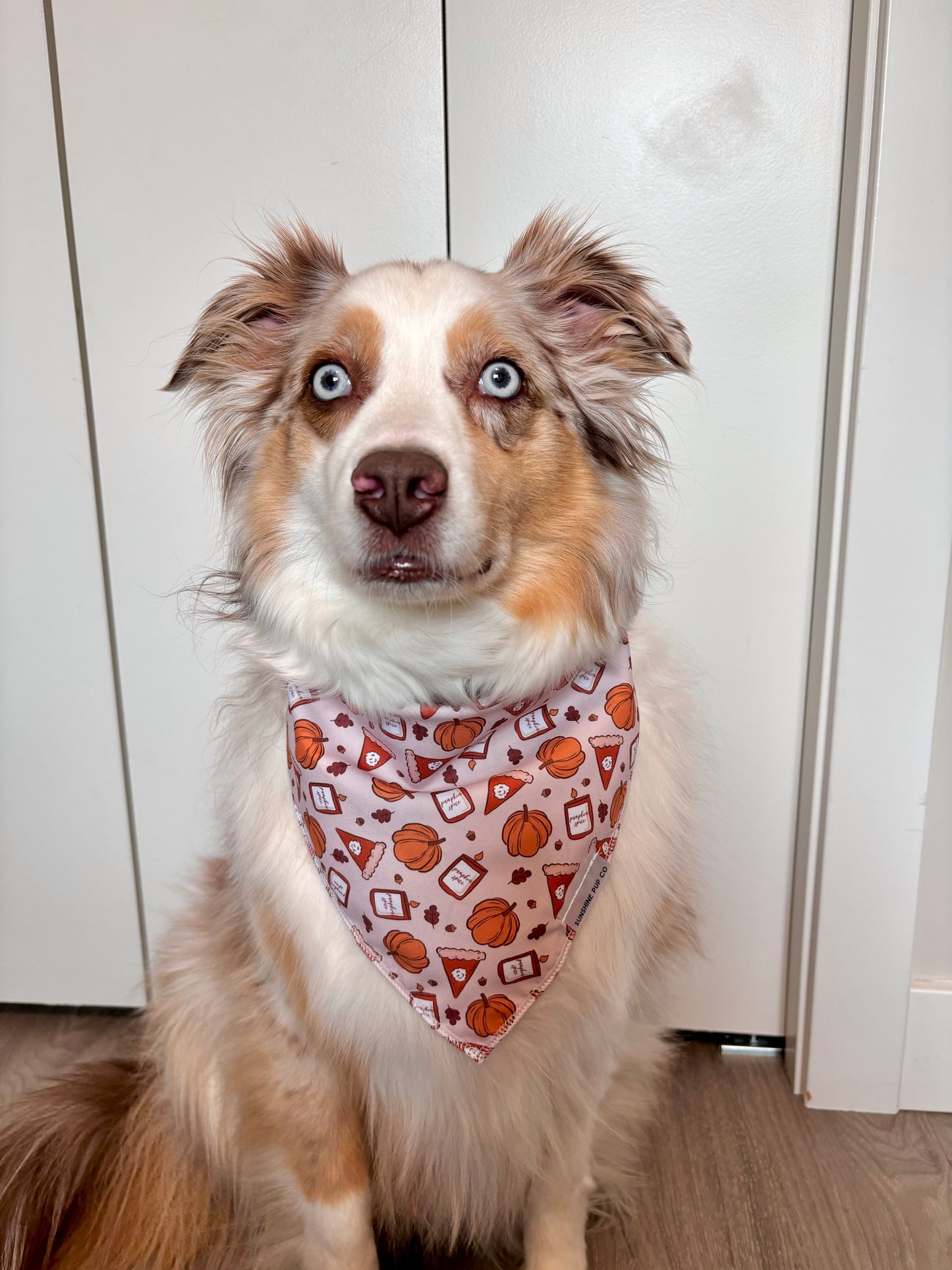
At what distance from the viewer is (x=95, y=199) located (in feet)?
6.27

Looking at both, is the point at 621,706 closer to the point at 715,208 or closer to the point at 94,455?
the point at 715,208

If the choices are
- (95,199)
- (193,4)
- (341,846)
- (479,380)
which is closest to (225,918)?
(341,846)

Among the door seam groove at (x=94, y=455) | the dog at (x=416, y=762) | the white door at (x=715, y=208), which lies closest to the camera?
the dog at (x=416, y=762)

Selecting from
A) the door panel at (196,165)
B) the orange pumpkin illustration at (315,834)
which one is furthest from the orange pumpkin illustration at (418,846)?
the door panel at (196,165)

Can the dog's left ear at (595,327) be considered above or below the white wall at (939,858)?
above

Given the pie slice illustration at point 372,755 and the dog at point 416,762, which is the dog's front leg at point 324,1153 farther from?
the pie slice illustration at point 372,755

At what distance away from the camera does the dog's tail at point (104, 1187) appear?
1.46 meters

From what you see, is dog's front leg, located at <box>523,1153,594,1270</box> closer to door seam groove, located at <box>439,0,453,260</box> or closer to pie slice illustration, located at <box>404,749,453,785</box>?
pie slice illustration, located at <box>404,749,453,785</box>

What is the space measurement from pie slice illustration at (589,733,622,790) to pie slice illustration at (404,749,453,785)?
204 millimetres

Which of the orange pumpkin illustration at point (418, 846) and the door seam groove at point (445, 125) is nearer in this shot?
the orange pumpkin illustration at point (418, 846)

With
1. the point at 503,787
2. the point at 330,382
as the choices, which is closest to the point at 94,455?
the point at 330,382

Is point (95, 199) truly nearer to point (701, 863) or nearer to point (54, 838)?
point (54, 838)

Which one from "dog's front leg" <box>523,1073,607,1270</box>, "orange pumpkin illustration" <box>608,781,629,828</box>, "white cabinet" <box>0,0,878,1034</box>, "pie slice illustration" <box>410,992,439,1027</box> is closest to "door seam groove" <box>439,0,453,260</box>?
"white cabinet" <box>0,0,878,1034</box>

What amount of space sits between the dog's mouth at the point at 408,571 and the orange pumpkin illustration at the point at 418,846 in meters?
0.35
